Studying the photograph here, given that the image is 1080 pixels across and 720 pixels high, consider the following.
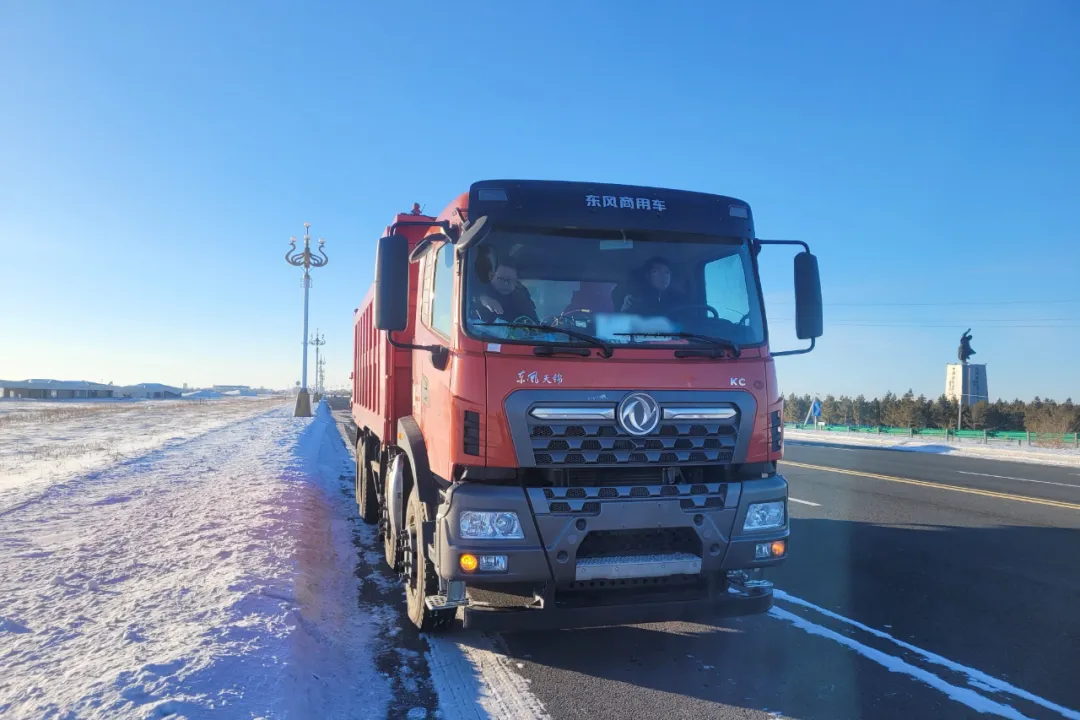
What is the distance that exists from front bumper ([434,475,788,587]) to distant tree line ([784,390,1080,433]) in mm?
35015

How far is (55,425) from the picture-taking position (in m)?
28.3

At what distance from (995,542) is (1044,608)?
268cm

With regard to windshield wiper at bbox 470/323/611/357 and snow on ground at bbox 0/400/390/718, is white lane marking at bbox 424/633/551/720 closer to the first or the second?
snow on ground at bbox 0/400/390/718

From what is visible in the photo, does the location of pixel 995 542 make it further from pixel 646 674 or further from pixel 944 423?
pixel 944 423

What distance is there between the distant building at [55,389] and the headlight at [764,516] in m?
110

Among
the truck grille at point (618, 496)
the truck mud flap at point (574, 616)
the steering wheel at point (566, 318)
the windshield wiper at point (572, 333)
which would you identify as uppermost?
the steering wheel at point (566, 318)

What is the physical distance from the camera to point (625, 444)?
158 inches

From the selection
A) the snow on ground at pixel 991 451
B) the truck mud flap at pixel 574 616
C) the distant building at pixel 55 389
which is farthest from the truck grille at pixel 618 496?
the distant building at pixel 55 389

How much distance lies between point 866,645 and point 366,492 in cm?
629

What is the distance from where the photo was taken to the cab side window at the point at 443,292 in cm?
439

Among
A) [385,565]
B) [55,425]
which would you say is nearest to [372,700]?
[385,565]

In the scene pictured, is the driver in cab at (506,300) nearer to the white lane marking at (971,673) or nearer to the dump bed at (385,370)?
the dump bed at (385,370)

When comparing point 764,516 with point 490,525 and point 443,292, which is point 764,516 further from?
point 443,292

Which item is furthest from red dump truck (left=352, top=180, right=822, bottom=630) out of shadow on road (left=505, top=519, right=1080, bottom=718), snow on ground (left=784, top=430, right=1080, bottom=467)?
snow on ground (left=784, top=430, right=1080, bottom=467)
